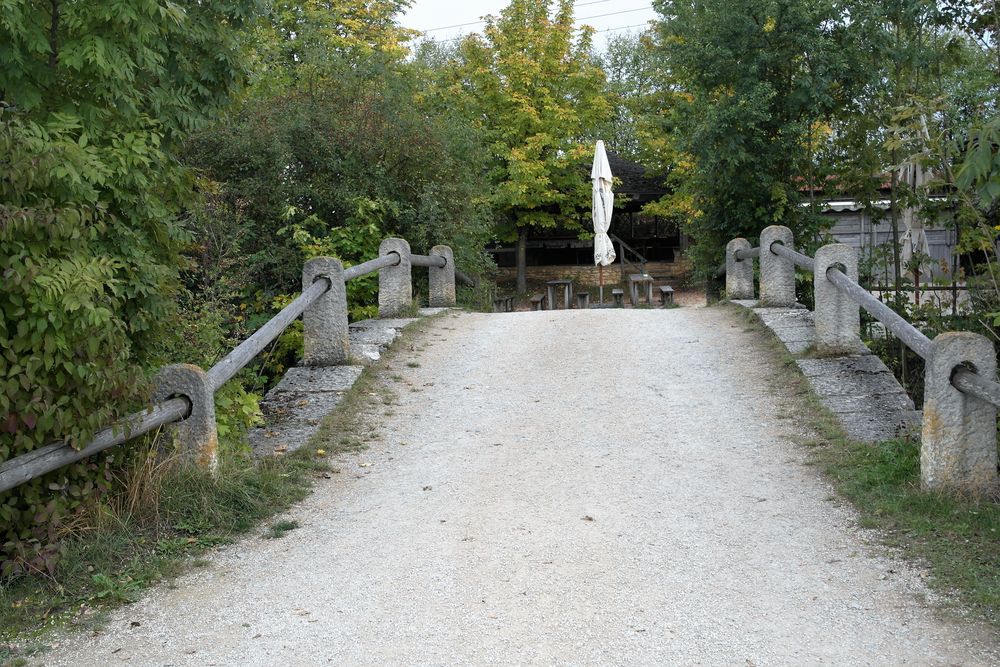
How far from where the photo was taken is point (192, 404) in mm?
5387

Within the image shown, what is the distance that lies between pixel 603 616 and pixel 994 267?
16.4 ft

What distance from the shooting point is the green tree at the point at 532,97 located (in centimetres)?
2609

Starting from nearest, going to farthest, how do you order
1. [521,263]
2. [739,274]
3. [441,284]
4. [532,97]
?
[739,274] < [441,284] < [532,97] < [521,263]

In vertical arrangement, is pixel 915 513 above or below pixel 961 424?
below

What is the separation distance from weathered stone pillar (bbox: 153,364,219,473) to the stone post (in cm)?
565

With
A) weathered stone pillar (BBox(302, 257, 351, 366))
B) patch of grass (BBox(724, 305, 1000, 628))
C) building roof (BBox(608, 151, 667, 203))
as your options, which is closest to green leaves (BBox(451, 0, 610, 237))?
building roof (BBox(608, 151, 667, 203))

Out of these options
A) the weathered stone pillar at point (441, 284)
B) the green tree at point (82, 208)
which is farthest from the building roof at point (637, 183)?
the green tree at point (82, 208)

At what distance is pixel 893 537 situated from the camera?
4.84 meters

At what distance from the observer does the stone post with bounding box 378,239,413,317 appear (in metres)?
11.0

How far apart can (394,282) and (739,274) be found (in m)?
4.68

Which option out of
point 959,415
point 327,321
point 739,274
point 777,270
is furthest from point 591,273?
point 959,415

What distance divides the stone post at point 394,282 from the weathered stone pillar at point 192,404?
18.6ft

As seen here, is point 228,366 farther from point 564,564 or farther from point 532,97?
point 532,97

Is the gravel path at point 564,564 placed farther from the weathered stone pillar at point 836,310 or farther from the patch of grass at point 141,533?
the weathered stone pillar at point 836,310
